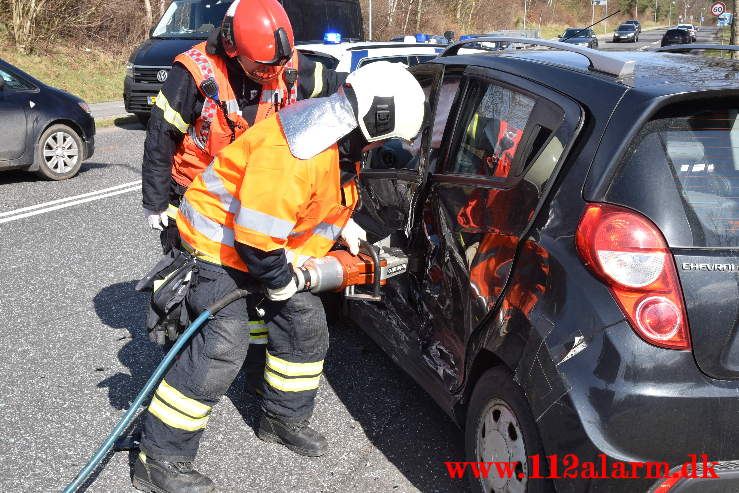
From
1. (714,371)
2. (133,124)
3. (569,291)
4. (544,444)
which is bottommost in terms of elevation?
(133,124)

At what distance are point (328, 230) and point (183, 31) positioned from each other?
34.3 feet

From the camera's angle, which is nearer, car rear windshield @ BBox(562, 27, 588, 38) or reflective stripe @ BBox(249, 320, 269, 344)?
reflective stripe @ BBox(249, 320, 269, 344)

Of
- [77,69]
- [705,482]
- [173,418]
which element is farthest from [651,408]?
[77,69]

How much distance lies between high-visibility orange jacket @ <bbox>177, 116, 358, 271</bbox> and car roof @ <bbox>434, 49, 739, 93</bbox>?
0.79m

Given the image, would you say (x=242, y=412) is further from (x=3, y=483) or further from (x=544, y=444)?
(x=544, y=444)

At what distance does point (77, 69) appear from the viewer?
1933 centimetres

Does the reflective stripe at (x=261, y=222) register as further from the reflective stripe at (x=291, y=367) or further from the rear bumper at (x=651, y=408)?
the rear bumper at (x=651, y=408)

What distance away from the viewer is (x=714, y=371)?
2.10 m

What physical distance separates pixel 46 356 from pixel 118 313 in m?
0.68

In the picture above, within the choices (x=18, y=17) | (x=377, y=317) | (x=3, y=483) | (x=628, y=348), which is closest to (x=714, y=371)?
(x=628, y=348)

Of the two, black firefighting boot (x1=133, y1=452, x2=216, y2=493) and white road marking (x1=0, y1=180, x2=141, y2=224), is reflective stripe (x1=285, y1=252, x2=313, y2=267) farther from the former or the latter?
white road marking (x1=0, y1=180, x2=141, y2=224)

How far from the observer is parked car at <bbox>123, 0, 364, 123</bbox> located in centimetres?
1158

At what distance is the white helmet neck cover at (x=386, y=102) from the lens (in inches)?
107

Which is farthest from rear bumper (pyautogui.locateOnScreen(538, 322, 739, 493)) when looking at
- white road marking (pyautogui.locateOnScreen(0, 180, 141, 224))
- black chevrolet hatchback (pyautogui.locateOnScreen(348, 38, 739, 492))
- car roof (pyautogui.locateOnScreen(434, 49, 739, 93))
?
white road marking (pyautogui.locateOnScreen(0, 180, 141, 224))
